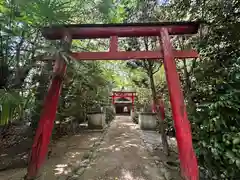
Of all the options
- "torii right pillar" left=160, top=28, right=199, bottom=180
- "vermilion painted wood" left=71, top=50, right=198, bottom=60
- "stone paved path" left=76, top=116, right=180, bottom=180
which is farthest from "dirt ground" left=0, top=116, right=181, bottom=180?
"vermilion painted wood" left=71, top=50, right=198, bottom=60

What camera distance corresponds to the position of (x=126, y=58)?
281 centimetres

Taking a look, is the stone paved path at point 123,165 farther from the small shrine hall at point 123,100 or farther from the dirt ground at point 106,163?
the small shrine hall at point 123,100

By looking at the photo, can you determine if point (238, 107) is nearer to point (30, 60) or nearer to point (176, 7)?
point (176, 7)

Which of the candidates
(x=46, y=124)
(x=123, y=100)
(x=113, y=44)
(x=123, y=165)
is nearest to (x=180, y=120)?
(x=123, y=165)

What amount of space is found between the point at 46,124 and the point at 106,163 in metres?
1.55

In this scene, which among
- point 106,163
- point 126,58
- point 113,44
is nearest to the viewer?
point 126,58

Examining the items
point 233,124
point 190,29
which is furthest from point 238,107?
point 190,29

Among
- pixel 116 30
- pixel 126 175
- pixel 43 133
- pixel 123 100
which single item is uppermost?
pixel 116 30

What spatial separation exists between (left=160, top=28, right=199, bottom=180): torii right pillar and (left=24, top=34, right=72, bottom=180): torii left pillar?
1.68m

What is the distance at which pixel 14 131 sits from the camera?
163 inches

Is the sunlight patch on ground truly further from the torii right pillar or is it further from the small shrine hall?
the small shrine hall

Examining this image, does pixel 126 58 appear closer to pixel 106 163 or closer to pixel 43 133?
pixel 43 133

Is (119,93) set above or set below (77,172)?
above

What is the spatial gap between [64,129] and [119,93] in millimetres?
8085
